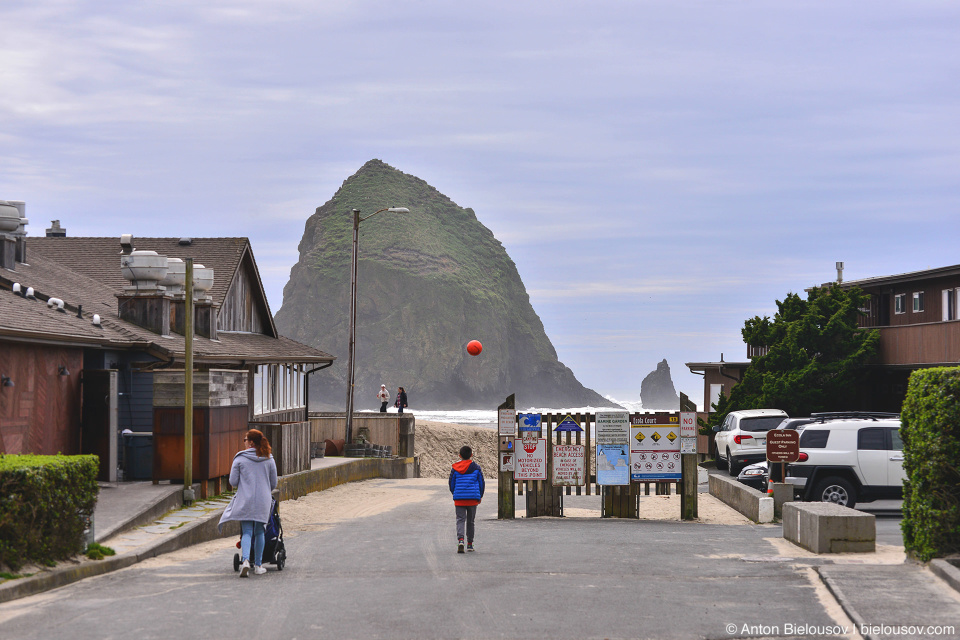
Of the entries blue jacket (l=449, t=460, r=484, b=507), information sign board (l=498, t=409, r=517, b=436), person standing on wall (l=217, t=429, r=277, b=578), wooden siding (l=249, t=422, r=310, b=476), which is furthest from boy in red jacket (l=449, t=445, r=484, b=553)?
wooden siding (l=249, t=422, r=310, b=476)

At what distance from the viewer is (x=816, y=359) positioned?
3466cm

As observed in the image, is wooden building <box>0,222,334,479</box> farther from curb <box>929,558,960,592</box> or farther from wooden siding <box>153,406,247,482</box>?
curb <box>929,558,960,592</box>

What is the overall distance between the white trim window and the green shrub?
22687 millimetres

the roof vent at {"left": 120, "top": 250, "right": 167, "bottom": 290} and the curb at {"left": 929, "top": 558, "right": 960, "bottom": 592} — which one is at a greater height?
the roof vent at {"left": 120, "top": 250, "right": 167, "bottom": 290}

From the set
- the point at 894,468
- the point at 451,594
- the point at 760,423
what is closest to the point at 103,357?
the point at 451,594

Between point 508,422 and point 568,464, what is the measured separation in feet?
4.61

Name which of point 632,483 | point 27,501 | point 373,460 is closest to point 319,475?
point 373,460

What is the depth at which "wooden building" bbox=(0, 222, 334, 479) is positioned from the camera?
58.2 ft

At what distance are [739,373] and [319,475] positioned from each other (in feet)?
79.1

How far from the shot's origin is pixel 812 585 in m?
10.5

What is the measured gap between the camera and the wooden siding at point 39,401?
17.1 meters

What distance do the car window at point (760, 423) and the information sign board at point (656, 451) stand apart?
954 centimetres

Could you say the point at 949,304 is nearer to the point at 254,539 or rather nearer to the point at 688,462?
the point at 688,462

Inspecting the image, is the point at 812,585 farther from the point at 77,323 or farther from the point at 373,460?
the point at 373,460
